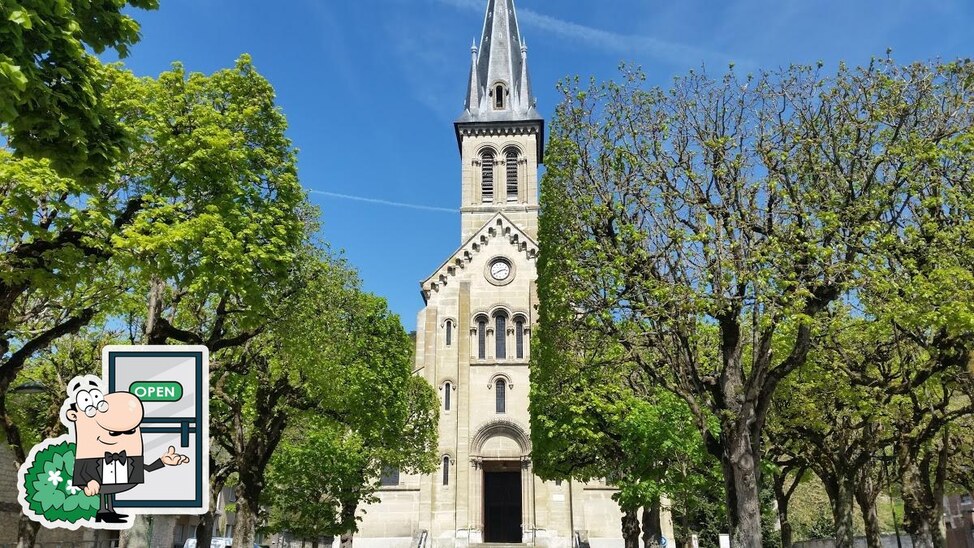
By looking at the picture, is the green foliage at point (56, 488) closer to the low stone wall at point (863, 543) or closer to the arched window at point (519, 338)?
the low stone wall at point (863, 543)

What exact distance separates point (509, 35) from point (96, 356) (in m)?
43.9

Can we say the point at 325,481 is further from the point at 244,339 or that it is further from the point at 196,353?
the point at 196,353

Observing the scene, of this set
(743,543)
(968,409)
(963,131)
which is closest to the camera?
(743,543)

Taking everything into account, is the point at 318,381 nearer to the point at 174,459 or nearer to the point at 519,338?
the point at 174,459

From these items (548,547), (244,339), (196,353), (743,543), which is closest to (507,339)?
(548,547)

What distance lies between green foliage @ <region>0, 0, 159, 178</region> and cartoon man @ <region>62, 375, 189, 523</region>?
241cm

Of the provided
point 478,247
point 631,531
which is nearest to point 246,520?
point 631,531

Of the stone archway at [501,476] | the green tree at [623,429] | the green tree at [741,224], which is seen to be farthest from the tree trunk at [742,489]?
the stone archway at [501,476]

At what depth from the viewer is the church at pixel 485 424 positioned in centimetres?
3966

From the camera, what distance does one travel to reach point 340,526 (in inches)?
1136

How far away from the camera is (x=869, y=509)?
23.8 meters

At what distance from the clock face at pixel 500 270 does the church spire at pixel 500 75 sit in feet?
41.1

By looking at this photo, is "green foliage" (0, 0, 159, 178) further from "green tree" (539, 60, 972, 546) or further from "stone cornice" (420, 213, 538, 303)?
"stone cornice" (420, 213, 538, 303)

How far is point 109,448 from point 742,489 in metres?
10.3
